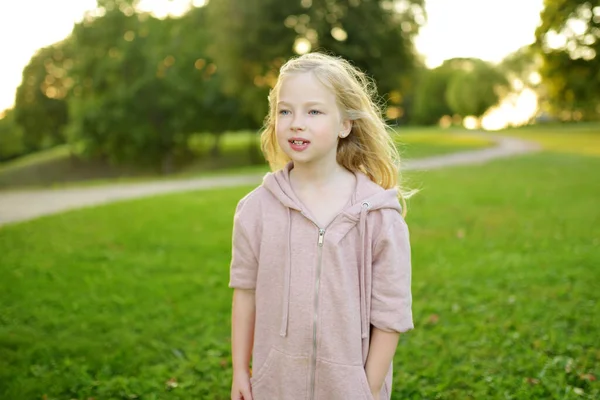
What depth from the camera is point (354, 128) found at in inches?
89.1

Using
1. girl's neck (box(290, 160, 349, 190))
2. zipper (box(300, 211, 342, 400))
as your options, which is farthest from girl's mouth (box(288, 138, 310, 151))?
zipper (box(300, 211, 342, 400))

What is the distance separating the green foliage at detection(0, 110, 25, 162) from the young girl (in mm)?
49321

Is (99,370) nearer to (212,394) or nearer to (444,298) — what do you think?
(212,394)

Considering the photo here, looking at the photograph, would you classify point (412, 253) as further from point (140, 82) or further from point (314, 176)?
point (140, 82)

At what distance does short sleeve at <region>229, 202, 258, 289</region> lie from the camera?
6.81 feet

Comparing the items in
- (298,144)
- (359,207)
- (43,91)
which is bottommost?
(359,207)

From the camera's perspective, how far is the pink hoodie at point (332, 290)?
6.39 ft

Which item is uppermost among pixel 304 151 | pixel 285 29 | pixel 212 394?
pixel 285 29

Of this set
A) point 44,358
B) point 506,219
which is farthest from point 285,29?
point 44,358

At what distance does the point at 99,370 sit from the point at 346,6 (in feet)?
69.7

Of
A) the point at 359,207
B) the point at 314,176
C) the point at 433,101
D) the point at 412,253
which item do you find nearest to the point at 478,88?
the point at 433,101

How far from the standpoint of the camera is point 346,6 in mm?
23000

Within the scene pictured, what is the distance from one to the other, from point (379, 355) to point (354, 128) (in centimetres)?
89

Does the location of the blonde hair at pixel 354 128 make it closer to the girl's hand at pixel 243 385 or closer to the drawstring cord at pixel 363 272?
the drawstring cord at pixel 363 272
